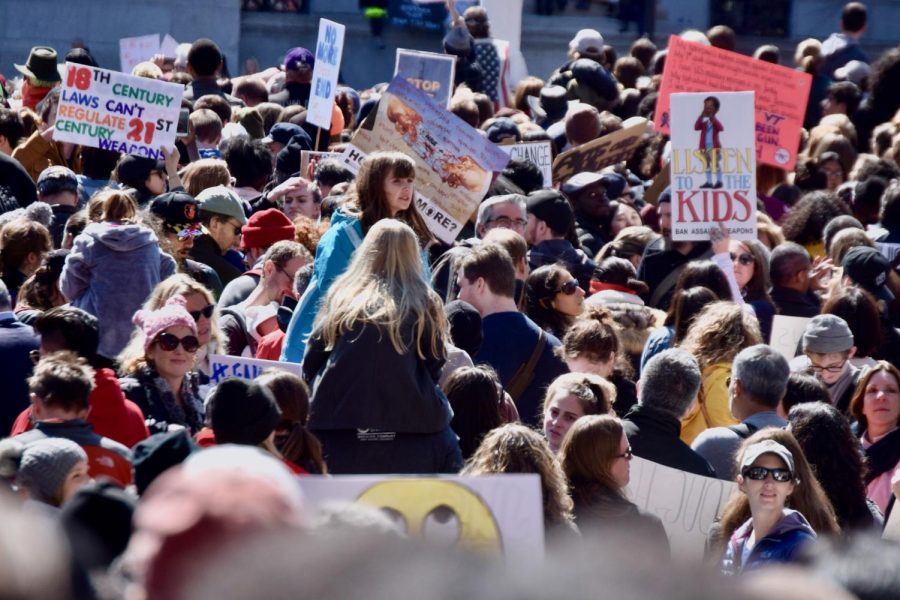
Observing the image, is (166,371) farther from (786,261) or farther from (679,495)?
(786,261)

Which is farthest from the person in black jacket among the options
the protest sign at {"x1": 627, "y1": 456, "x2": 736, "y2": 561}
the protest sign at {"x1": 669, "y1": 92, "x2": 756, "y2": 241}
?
the protest sign at {"x1": 669, "y1": 92, "x2": 756, "y2": 241}

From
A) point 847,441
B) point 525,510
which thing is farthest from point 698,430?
point 525,510

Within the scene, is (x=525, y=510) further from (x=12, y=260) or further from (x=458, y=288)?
(x=12, y=260)

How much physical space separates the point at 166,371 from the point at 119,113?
4.14 m

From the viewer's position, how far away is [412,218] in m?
6.31

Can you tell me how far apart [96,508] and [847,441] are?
3786 millimetres

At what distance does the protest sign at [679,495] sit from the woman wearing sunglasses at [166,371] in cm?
150

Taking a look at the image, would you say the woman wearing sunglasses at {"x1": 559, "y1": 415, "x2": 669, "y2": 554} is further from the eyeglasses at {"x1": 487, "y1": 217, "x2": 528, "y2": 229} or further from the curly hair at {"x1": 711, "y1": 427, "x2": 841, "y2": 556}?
the eyeglasses at {"x1": 487, "y1": 217, "x2": 528, "y2": 229}

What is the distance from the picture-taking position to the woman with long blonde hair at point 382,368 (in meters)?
4.99

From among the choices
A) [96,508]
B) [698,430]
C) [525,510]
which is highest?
[96,508]

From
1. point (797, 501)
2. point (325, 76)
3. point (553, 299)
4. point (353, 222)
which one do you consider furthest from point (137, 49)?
point (797, 501)

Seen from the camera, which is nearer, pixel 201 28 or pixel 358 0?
pixel 201 28

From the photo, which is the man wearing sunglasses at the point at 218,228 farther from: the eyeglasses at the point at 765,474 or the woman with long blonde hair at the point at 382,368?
the eyeglasses at the point at 765,474

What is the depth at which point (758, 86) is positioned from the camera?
1058 cm
